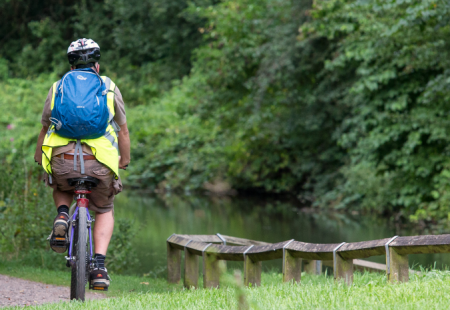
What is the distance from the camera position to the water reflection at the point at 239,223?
877 centimetres

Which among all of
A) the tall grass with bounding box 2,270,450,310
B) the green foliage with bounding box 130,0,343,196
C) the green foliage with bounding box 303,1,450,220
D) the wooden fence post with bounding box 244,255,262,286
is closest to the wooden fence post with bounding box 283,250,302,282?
the wooden fence post with bounding box 244,255,262,286

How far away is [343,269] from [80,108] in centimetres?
217

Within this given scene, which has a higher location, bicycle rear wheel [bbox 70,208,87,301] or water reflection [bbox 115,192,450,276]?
water reflection [bbox 115,192,450,276]

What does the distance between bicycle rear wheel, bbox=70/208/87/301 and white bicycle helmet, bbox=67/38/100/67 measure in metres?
0.95

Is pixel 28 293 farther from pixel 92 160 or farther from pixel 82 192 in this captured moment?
pixel 92 160

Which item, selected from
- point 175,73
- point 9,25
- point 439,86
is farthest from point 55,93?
point 9,25

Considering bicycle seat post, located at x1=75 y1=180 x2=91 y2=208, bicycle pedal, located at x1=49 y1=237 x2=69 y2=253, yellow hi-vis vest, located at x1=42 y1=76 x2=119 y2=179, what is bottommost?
bicycle pedal, located at x1=49 y1=237 x2=69 y2=253

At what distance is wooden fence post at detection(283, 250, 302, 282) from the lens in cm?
445

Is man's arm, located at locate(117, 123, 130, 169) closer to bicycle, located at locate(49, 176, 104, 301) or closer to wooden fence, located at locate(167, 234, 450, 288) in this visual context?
bicycle, located at locate(49, 176, 104, 301)

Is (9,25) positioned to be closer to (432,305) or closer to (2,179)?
(2,179)

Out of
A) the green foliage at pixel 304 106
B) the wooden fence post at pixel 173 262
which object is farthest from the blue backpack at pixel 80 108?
the green foliage at pixel 304 106

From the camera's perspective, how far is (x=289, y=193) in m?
19.0

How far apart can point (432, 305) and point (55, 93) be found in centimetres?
245

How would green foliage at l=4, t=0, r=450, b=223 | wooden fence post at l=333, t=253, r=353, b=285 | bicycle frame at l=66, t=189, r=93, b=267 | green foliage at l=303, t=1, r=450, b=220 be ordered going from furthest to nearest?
green foliage at l=4, t=0, r=450, b=223, green foliage at l=303, t=1, r=450, b=220, wooden fence post at l=333, t=253, r=353, b=285, bicycle frame at l=66, t=189, r=93, b=267
